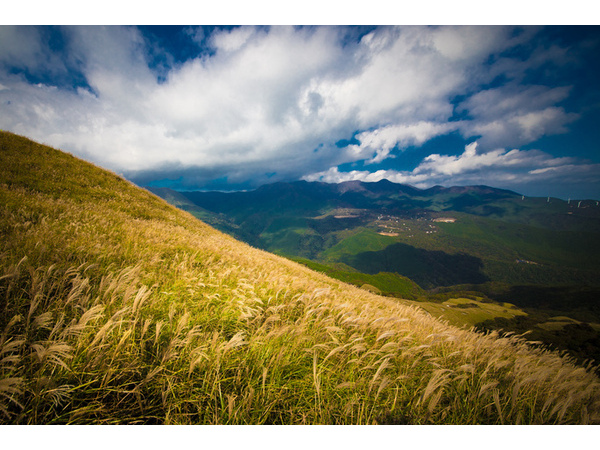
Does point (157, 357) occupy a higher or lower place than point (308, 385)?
higher

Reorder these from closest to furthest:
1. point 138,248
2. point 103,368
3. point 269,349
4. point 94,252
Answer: point 103,368 → point 269,349 → point 94,252 → point 138,248

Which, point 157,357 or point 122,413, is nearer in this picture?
point 122,413

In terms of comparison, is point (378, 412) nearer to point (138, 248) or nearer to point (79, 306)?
point (79, 306)

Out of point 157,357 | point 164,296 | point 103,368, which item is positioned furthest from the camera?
point 164,296

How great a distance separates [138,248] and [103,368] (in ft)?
12.5

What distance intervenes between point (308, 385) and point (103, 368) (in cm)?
189

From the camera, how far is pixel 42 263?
10.8 ft

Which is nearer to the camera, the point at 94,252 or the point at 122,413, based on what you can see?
the point at 122,413

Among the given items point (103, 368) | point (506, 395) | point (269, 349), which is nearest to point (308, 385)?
point (269, 349)

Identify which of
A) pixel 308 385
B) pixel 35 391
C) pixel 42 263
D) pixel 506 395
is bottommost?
pixel 506 395

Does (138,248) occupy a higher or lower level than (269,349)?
higher

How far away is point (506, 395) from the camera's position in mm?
2686

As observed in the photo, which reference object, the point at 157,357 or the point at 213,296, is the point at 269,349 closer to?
the point at 157,357

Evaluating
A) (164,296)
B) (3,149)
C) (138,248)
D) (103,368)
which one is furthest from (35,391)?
(3,149)
